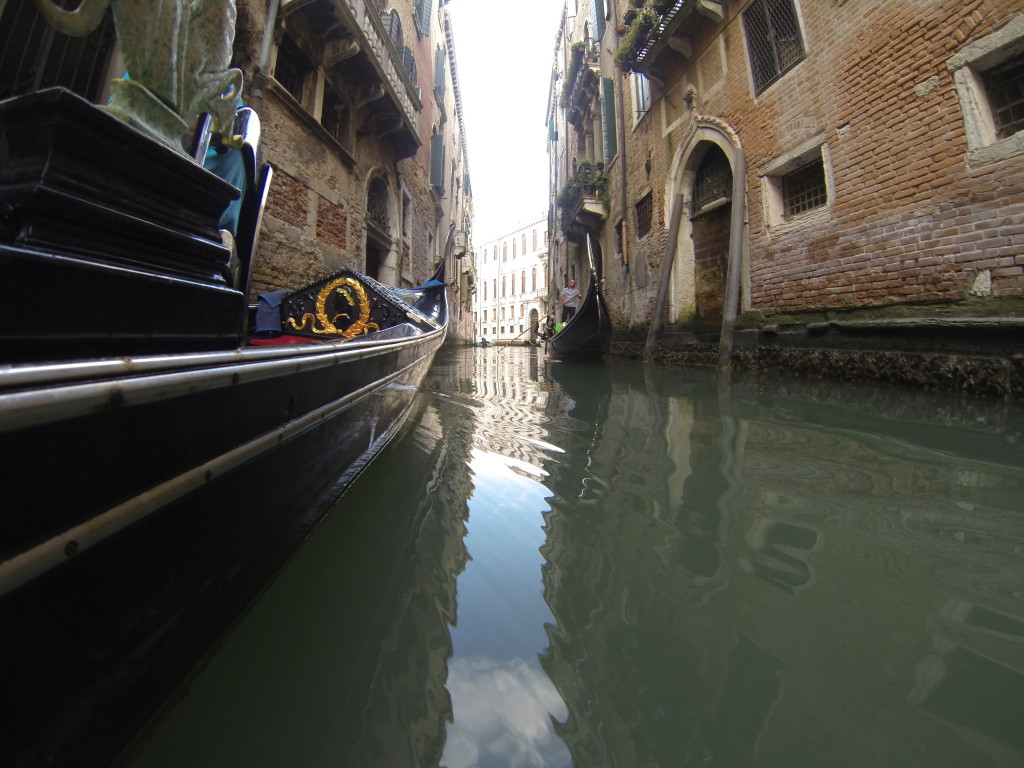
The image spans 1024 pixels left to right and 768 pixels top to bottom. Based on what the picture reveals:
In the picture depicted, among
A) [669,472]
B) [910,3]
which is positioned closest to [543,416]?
[669,472]

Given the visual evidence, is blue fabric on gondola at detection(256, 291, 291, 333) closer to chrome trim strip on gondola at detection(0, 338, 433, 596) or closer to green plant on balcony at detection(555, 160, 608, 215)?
chrome trim strip on gondola at detection(0, 338, 433, 596)

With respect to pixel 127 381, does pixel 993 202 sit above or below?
above

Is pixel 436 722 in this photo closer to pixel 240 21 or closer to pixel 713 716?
pixel 713 716

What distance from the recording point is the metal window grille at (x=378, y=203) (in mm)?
7738

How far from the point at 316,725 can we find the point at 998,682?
0.84 meters

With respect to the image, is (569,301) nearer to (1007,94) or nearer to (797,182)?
(797,182)

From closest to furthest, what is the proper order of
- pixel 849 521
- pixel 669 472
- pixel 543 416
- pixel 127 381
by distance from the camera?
pixel 127 381, pixel 849 521, pixel 669 472, pixel 543 416

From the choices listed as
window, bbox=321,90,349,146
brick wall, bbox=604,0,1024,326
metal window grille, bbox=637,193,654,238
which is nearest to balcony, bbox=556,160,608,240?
metal window grille, bbox=637,193,654,238

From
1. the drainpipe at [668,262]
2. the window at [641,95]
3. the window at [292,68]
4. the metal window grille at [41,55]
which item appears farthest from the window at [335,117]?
the drainpipe at [668,262]

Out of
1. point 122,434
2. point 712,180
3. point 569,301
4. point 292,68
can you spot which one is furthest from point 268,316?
point 569,301

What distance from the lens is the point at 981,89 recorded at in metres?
2.86

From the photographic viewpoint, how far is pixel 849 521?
99 cm

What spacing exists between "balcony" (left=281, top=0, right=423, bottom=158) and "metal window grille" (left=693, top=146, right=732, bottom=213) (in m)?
4.87

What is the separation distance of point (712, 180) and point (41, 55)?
6.56 metres
